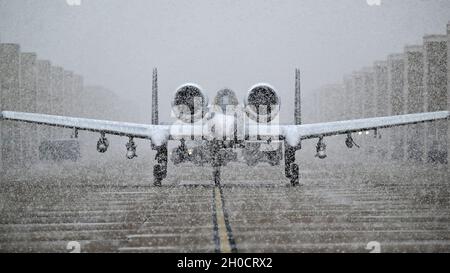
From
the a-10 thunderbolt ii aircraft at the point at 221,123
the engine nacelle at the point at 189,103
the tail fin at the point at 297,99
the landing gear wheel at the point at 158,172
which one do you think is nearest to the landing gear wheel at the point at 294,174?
the a-10 thunderbolt ii aircraft at the point at 221,123

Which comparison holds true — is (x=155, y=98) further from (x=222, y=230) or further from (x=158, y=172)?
(x=222, y=230)

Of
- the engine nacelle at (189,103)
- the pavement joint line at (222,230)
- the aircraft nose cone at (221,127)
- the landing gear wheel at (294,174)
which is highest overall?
the engine nacelle at (189,103)

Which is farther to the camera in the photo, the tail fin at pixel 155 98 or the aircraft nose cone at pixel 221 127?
the tail fin at pixel 155 98

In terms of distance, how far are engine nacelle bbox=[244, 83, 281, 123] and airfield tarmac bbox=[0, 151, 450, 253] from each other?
3.51m

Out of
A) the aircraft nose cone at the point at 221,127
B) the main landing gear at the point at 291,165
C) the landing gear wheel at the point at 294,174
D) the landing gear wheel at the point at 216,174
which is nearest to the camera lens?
the aircraft nose cone at the point at 221,127

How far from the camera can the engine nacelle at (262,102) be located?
25953 millimetres

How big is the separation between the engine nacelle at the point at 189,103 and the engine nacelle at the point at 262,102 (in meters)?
2.04

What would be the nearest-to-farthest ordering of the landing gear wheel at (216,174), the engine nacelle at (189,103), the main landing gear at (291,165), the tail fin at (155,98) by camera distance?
1. the engine nacelle at (189,103)
2. the main landing gear at (291,165)
3. the landing gear wheel at (216,174)
4. the tail fin at (155,98)

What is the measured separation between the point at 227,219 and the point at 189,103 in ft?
37.5

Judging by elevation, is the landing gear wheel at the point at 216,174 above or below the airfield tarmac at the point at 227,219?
above

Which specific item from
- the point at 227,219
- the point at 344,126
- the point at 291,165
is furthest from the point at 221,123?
the point at 227,219

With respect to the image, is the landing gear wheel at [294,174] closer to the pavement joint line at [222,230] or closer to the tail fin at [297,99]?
the tail fin at [297,99]
